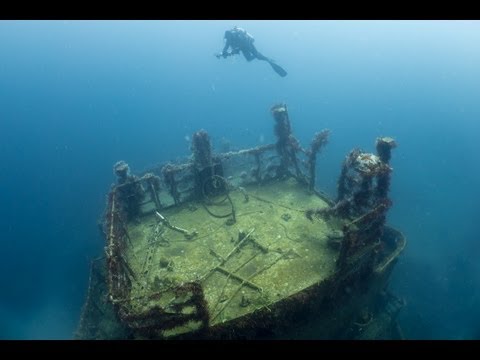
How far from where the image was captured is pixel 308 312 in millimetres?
10039

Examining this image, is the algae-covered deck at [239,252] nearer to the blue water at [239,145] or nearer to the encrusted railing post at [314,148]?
the encrusted railing post at [314,148]

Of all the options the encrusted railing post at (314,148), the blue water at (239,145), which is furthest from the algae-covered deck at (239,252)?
the blue water at (239,145)

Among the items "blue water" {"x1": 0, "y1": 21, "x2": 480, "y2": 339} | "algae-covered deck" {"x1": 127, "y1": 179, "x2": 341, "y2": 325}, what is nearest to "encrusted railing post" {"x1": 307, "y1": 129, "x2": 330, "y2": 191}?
"algae-covered deck" {"x1": 127, "y1": 179, "x2": 341, "y2": 325}

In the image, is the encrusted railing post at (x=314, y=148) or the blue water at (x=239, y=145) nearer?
the encrusted railing post at (x=314, y=148)

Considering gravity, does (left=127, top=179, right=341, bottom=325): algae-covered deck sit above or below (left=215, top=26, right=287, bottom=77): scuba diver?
below

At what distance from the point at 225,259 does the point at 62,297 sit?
20.0m

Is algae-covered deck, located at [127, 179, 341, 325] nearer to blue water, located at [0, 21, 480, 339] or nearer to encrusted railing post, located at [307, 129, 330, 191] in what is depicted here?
encrusted railing post, located at [307, 129, 330, 191]

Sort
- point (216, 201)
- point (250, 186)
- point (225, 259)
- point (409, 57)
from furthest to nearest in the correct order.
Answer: point (409, 57) → point (250, 186) → point (216, 201) → point (225, 259)

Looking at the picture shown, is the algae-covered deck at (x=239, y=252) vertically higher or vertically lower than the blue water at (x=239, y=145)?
higher

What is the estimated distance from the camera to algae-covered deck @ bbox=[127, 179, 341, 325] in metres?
10.0

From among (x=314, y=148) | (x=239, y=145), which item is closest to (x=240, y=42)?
(x=314, y=148)

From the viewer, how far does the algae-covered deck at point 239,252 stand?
10.0 m

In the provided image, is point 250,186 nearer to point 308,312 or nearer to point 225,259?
point 225,259
